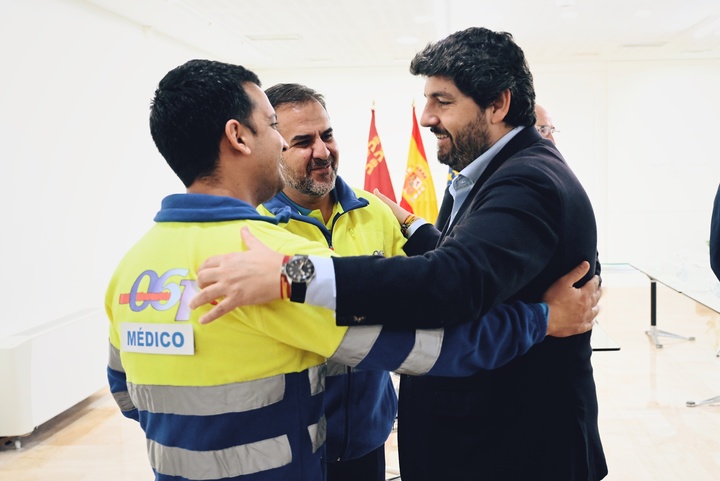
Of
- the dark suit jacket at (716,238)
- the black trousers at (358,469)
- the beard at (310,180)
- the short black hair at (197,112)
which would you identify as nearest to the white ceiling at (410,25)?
the dark suit jacket at (716,238)

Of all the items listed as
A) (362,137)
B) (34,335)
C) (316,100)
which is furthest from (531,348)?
(362,137)

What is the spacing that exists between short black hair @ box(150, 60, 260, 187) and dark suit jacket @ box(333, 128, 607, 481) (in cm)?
35

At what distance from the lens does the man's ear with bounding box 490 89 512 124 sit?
1.54 meters

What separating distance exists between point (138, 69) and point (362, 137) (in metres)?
4.13

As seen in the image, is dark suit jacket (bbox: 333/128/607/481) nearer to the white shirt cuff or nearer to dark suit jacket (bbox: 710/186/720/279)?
the white shirt cuff

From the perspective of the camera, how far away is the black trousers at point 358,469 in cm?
186

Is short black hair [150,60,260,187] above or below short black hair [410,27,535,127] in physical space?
below

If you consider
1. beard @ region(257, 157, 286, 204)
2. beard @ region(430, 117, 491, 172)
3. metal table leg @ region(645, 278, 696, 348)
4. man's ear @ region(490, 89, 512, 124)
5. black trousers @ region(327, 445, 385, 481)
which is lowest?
metal table leg @ region(645, 278, 696, 348)

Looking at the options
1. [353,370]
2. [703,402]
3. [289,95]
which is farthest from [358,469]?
[703,402]

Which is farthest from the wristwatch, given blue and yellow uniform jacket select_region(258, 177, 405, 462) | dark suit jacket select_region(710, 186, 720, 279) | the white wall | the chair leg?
the chair leg

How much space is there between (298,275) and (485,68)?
733 millimetres

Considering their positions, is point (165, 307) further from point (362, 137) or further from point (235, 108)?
point (362, 137)

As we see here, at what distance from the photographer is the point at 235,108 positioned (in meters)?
1.26

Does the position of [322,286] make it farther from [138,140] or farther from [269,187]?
[138,140]
